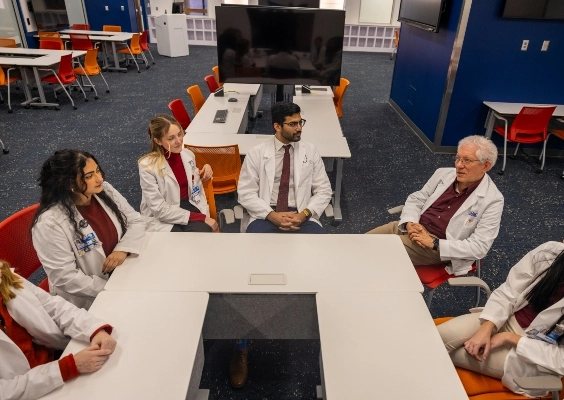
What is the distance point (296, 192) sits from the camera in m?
2.64

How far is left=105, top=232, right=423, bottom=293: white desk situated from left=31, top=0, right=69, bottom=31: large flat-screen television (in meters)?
9.67

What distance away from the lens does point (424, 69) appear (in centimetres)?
548

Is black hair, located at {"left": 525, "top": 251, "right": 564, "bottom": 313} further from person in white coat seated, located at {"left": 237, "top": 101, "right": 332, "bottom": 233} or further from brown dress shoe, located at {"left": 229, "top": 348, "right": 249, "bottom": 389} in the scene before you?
brown dress shoe, located at {"left": 229, "top": 348, "right": 249, "bottom": 389}

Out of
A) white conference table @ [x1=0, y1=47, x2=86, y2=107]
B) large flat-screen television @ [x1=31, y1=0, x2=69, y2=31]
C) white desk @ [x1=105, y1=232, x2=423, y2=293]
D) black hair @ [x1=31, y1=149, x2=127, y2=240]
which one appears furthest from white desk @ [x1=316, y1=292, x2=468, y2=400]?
large flat-screen television @ [x1=31, y1=0, x2=69, y2=31]

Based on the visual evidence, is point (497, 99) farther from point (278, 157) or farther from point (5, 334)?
point (5, 334)

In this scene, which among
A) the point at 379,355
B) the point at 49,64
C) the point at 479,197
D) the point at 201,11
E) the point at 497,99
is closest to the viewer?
the point at 379,355

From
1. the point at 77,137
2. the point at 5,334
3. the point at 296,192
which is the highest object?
the point at 5,334

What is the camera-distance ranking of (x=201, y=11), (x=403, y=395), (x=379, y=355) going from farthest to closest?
(x=201, y=11) < (x=379, y=355) < (x=403, y=395)

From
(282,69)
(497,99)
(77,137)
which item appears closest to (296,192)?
(282,69)

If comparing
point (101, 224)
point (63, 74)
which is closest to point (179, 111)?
point (101, 224)

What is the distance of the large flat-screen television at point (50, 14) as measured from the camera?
8952mm

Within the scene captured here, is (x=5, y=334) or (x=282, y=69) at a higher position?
(x=282, y=69)

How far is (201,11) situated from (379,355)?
13096 mm

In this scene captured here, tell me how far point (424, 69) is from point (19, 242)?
531 centimetres
